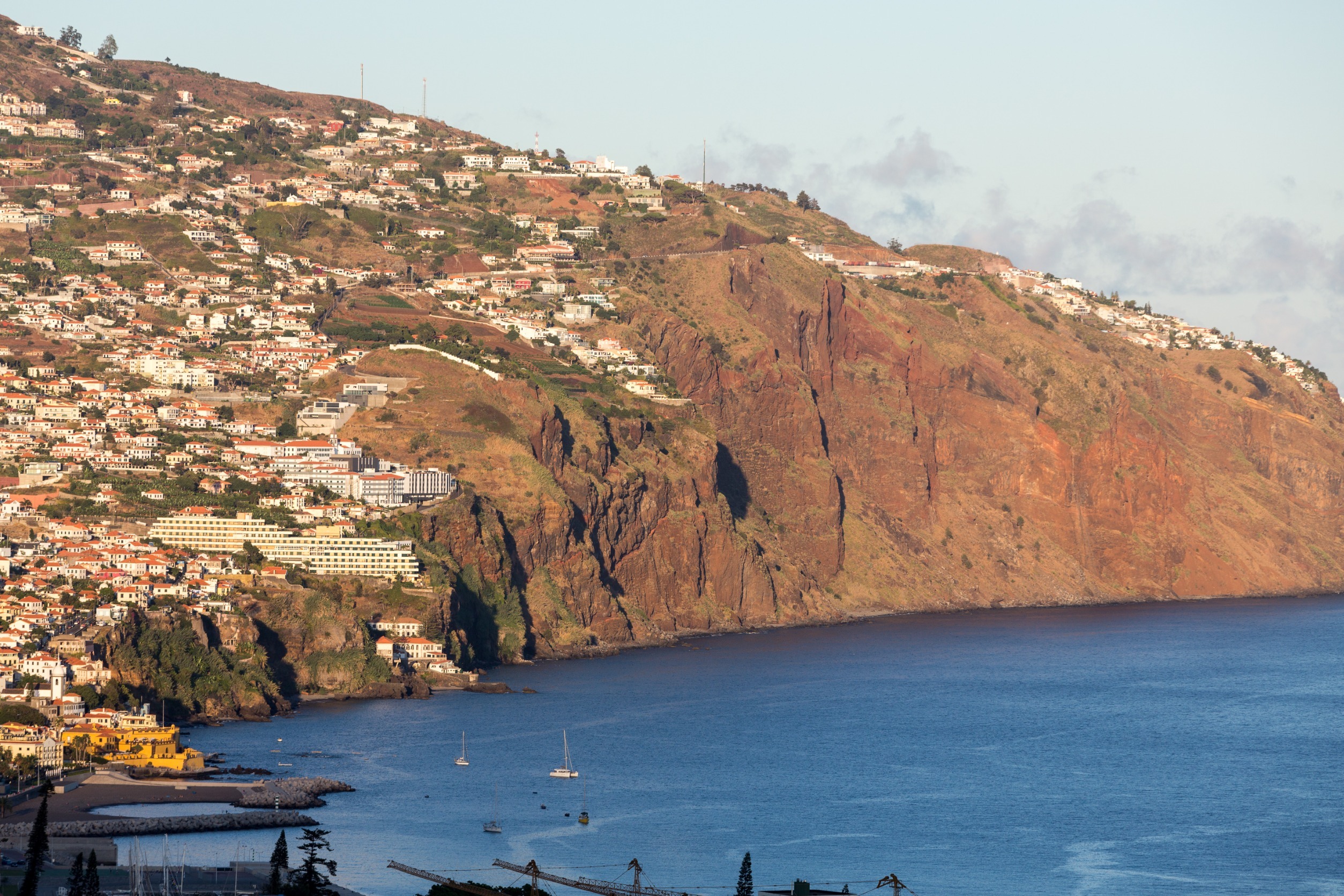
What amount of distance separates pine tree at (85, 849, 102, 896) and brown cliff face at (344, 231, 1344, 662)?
63.0 meters

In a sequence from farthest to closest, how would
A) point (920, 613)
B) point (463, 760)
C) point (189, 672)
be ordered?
point (920, 613) → point (189, 672) → point (463, 760)

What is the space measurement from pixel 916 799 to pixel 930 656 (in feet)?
149

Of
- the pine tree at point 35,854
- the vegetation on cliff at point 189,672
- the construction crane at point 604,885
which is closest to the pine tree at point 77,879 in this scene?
the pine tree at point 35,854

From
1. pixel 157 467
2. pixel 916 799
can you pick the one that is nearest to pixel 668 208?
pixel 157 467

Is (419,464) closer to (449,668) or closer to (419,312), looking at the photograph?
(449,668)

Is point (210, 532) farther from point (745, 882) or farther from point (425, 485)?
point (745, 882)

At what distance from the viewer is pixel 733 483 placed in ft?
505

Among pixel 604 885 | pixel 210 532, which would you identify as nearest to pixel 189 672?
pixel 210 532

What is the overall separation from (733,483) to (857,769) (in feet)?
202

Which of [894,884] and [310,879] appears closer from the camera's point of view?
[310,879]

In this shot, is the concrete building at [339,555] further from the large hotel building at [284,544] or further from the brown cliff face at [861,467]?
the brown cliff face at [861,467]

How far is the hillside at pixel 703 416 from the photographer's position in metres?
132

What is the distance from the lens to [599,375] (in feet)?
504

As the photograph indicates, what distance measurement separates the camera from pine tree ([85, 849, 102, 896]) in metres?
57.8
